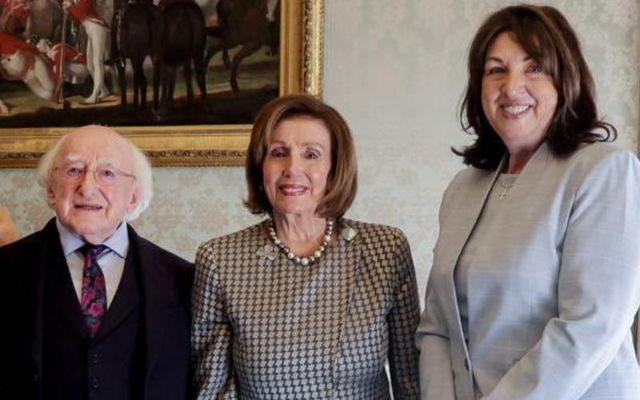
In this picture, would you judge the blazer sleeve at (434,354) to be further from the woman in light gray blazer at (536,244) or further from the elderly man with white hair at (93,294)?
the elderly man with white hair at (93,294)

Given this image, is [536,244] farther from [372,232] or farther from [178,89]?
[178,89]

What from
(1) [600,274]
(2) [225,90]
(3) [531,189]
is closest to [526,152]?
(3) [531,189]

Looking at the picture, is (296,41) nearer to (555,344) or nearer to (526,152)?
(526,152)

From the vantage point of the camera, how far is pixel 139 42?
123 inches

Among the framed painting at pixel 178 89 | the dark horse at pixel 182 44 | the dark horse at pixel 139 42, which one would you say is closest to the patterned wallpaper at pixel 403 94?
the framed painting at pixel 178 89

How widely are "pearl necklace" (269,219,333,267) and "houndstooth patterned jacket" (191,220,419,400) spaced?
0.01 meters

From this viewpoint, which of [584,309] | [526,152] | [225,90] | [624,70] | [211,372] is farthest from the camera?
[225,90]

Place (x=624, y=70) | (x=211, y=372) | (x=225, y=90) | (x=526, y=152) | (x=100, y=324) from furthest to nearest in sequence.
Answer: (x=225, y=90)
(x=624, y=70)
(x=211, y=372)
(x=100, y=324)
(x=526, y=152)

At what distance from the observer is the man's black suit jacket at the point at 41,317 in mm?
1699

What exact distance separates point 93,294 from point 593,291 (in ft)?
3.70

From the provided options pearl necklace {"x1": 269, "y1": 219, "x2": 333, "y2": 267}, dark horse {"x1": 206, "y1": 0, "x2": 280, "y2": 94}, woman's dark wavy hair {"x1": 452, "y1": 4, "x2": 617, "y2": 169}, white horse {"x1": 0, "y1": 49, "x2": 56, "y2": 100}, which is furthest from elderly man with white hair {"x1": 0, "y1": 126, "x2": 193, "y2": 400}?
white horse {"x1": 0, "y1": 49, "x2": 56, "y2": 100}

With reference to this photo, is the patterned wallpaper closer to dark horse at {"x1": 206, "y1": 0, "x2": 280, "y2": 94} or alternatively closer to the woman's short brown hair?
dark horse at {"x1": 206, "y1": 0, "x2": 280, "y2": 94}

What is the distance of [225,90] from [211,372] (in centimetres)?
147

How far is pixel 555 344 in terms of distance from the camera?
1.37 meters
